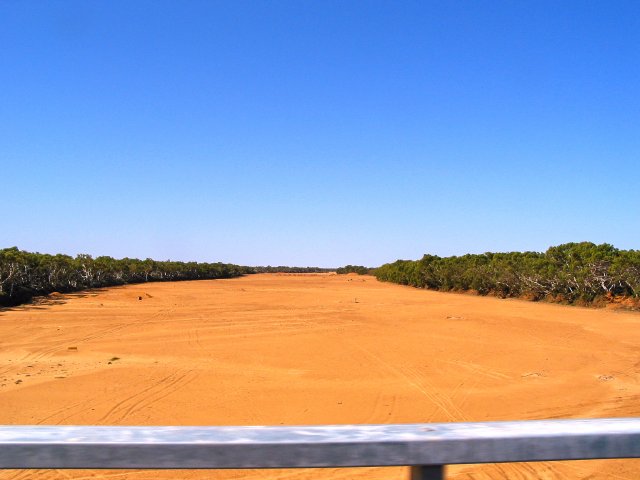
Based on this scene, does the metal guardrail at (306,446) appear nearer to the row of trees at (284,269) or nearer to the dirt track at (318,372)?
the dirt track at (318,372)

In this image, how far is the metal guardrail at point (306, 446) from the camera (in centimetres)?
156

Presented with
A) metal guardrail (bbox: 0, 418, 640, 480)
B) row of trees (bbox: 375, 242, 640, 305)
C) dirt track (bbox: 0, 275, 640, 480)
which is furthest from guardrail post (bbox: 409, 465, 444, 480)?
row of trees (bbox: 375, 242, 640, 305)

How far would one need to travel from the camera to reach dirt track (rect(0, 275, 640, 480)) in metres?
7.11

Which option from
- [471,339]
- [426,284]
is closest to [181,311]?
[471,339]

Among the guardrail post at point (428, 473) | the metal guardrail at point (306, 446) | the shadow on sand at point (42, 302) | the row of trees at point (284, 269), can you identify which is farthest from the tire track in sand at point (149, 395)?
the row of trees at point (284, 269)

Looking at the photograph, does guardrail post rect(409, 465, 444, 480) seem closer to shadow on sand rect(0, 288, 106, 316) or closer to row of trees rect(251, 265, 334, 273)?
shadow on sand rect(0, 288, 106, 316)

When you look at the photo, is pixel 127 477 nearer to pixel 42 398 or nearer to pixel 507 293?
pixel 42 398

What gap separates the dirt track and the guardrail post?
11.5ft

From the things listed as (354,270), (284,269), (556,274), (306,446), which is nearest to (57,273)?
(556,274)

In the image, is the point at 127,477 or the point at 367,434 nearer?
the point at 367,434

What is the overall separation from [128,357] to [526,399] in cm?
808

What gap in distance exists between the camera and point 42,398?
26.3 ft

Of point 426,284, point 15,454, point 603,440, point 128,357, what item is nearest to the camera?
point 15,454

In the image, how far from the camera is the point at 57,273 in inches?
1109
